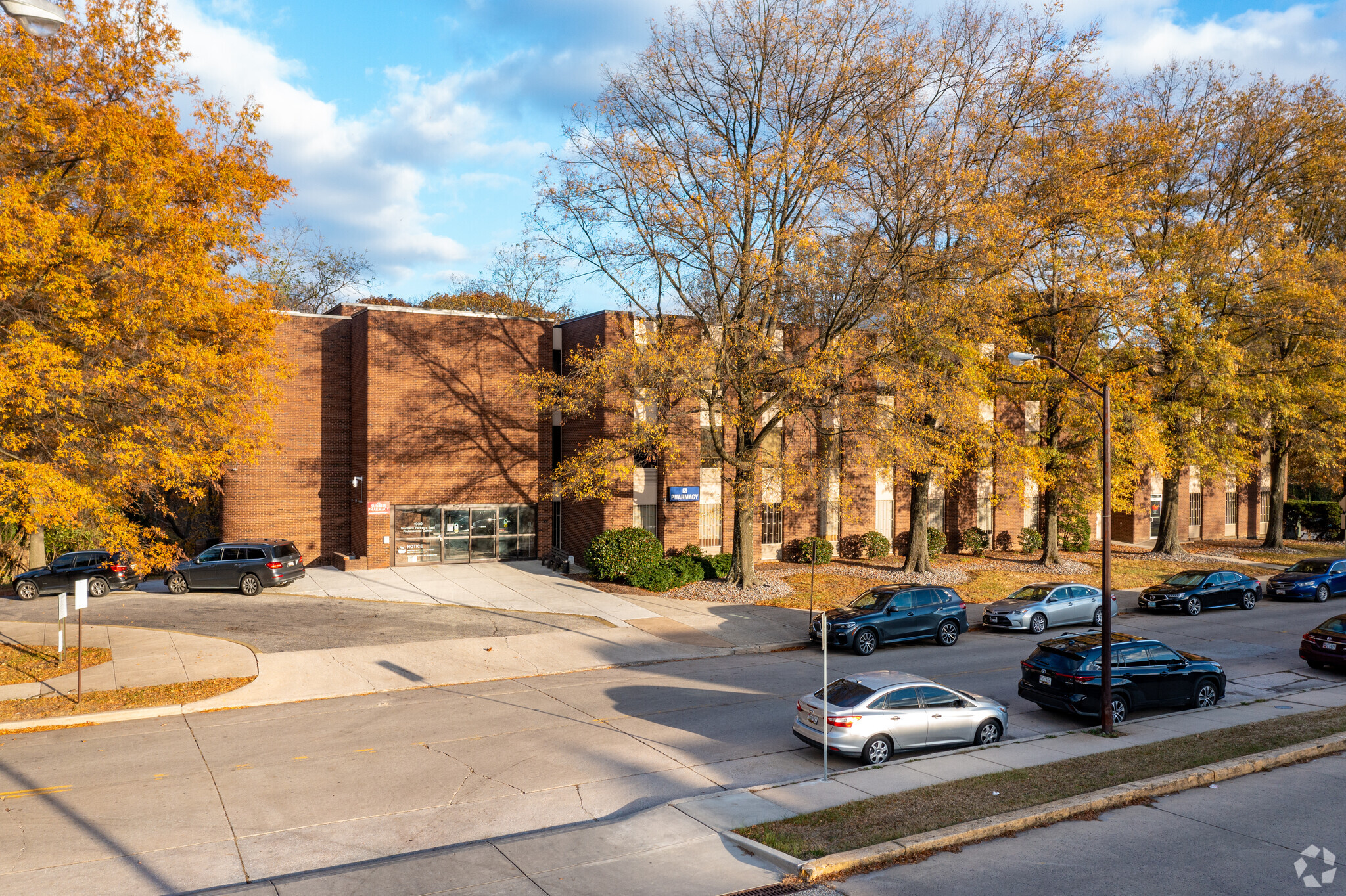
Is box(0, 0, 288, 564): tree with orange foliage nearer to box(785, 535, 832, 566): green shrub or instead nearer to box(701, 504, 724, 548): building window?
box(701, 504, 724, 548): building window

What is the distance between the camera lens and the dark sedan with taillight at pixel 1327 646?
19516mm

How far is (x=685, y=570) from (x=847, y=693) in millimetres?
16440

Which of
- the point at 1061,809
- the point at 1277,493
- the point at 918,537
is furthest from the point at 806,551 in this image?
the point at 1277,493

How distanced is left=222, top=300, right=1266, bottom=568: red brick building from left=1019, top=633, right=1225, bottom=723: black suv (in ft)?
48.5

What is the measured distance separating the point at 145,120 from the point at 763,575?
22954mm

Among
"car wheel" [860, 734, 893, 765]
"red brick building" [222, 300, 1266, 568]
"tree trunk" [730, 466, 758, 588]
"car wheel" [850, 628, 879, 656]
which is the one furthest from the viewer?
"red brick building" [222, 300, 1266, 568]

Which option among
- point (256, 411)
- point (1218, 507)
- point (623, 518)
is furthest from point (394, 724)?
point (1218, 507)

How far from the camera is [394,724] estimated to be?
15.5 meters

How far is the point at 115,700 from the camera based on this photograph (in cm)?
1675

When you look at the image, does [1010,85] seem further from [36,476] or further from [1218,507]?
[1218,507]

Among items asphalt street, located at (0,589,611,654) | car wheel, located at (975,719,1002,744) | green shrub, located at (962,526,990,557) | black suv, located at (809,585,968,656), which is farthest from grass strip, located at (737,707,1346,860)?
green shrub, located at (962,526,990,557)

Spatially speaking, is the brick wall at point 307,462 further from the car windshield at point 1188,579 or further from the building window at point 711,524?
the car windshield at point 1188,579

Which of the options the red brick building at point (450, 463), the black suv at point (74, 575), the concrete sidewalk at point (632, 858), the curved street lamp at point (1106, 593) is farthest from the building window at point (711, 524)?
the concrete sidewalk at point (632, 858)

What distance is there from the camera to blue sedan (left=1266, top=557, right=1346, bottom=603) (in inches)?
1187
